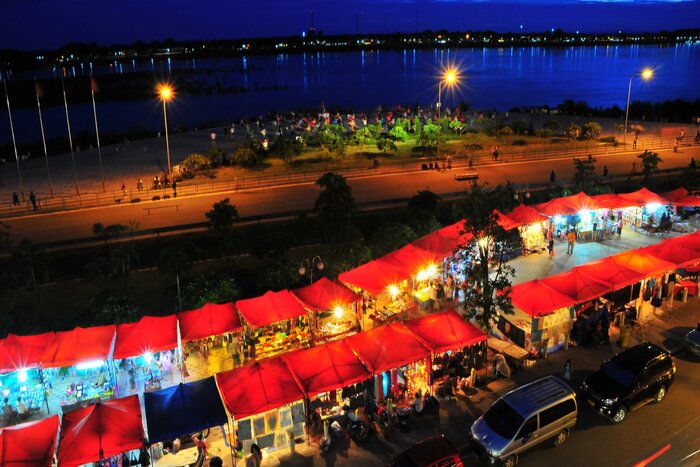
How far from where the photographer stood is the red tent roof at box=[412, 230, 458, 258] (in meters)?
20.6

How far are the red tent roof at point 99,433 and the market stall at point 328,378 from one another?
3697 millimetres

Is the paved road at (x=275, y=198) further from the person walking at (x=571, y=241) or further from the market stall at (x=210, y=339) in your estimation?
the market stall at (x=210, y=339)

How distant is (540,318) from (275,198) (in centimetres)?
2042

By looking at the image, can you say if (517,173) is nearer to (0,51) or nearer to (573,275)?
(573,275)

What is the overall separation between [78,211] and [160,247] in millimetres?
9712

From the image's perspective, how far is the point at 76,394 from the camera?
14945 mm

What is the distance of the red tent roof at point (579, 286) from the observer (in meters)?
17.1

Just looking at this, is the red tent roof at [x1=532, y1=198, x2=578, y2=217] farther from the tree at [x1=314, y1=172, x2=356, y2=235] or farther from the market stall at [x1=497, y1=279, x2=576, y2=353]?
the tree at [x1=314, y1=172, x2=356, y2=235]

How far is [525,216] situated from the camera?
2341 centimetres

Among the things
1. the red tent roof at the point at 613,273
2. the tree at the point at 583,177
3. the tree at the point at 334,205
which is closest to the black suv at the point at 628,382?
the red tent roof at the point at 613,273

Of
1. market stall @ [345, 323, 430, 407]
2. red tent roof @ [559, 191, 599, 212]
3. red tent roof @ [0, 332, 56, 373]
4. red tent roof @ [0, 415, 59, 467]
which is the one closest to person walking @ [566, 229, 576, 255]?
red tent roof @ [559, 191, 599, 212]

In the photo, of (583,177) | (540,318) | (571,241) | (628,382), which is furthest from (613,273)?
(583,177)

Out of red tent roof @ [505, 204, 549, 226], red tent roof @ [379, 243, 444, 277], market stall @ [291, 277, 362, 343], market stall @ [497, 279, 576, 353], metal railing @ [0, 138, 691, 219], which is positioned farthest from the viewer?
metal railing @ [0, 138, 691, 219]

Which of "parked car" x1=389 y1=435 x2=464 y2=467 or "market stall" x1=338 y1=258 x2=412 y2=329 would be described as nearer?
"parked car" x1=389 y1=435 x2=464 y2=467
